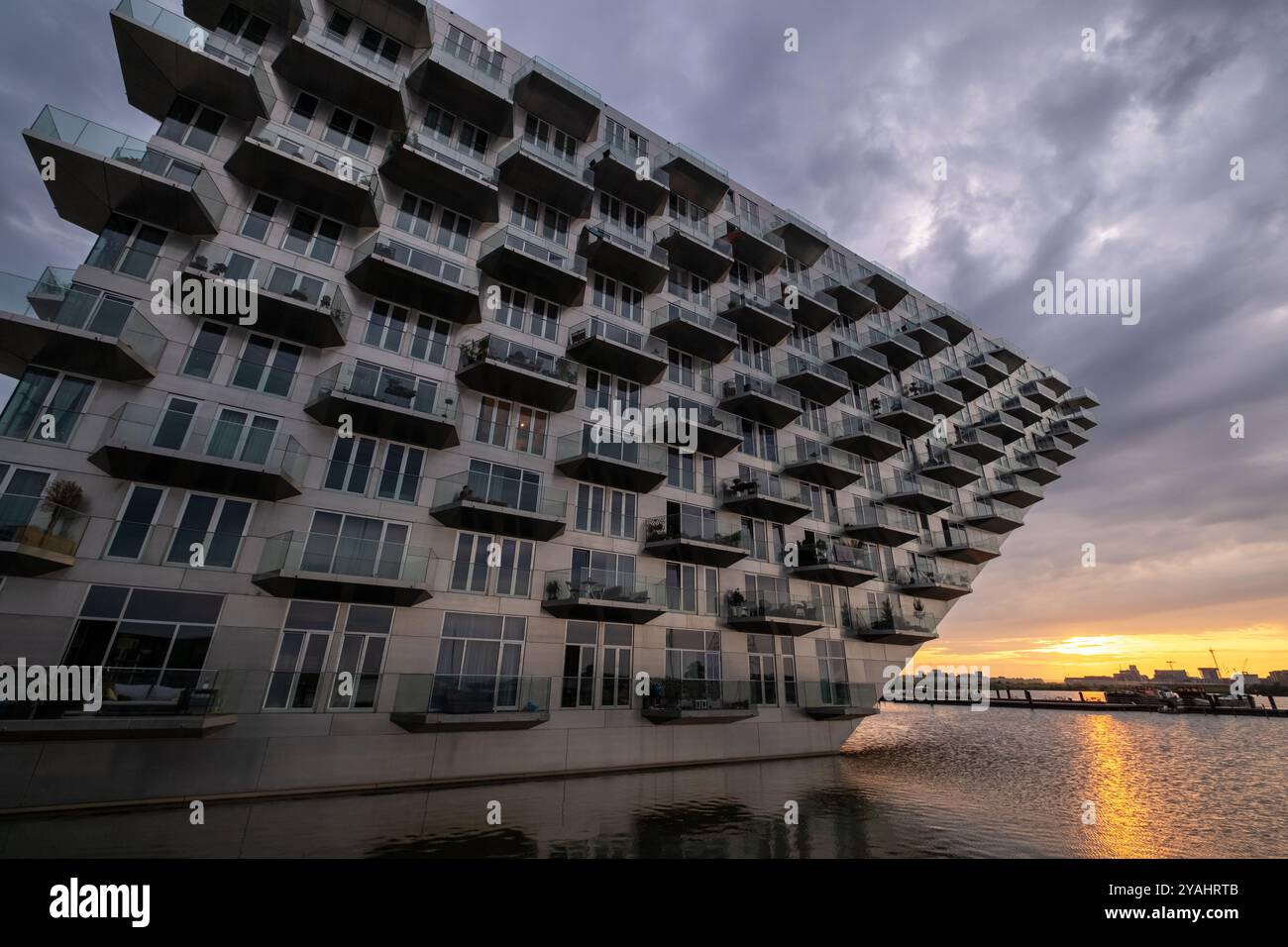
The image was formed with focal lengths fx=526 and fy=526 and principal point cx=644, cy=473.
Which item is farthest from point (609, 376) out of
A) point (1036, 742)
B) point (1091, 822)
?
point (1036, 742)

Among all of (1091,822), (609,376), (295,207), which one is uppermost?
(295,207)

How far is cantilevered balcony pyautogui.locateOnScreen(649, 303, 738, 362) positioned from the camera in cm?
2786

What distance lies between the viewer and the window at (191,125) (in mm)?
18656

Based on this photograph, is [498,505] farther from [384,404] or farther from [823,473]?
[823,473]

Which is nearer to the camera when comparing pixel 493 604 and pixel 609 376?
pixel 493 604

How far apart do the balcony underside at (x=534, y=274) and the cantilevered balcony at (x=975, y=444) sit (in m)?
33.1

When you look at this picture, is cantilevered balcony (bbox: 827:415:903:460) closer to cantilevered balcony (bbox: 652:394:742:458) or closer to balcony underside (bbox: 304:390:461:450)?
cantilevered balcony (bbox: 652:394:742:458)

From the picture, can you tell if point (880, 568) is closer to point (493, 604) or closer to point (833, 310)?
point (833, 310)

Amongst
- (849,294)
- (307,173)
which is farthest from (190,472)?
(849,294)

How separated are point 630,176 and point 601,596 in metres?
22.4

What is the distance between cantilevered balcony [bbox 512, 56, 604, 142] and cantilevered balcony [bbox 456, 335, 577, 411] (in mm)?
13421

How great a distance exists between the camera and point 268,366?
60.6 feet

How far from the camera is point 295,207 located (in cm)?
2048
